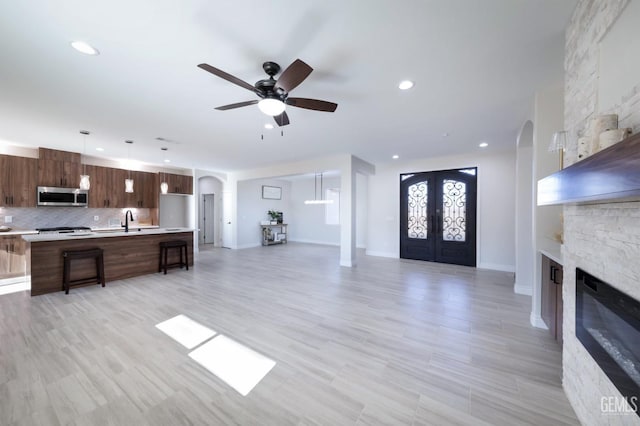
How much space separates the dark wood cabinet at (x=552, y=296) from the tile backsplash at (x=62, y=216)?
9.20 meters

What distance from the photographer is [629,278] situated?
1.14 meters

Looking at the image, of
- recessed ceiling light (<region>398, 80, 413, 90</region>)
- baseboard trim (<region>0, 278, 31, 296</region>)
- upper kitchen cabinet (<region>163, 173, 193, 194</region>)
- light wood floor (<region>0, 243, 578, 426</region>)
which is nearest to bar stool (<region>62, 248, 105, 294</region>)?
light wood floor (<region>0, 243, 578, 426</region>)

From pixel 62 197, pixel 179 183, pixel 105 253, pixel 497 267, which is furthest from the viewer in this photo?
pixel 179 183

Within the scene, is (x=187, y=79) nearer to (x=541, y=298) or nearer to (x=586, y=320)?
(x=586, y=320)

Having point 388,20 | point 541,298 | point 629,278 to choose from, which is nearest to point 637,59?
point 629,278

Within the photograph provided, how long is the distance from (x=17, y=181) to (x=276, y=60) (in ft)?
21.2

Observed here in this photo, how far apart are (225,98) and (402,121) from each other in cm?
261

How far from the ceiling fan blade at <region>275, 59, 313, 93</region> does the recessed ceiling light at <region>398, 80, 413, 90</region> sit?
124 centimetres

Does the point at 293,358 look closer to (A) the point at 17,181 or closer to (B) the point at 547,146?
(B) the point at 547,146

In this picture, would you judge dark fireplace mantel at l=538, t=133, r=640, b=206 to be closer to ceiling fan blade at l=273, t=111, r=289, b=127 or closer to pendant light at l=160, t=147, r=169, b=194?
ceiling fan blade at l=273, t=111, r=289, b=127

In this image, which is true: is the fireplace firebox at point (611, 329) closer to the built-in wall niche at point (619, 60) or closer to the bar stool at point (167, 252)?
the built-in wall niche at point (619, 60)

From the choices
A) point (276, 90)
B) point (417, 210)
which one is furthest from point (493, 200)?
point (276, 90)

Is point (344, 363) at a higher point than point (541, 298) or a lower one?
lower

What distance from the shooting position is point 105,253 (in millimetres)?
4617
